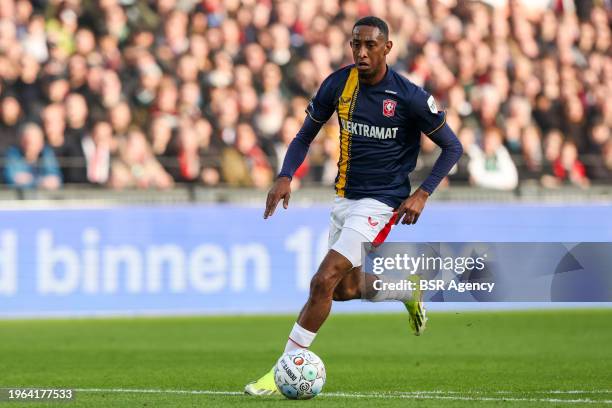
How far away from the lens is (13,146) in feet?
53.9

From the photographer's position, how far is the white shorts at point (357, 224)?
28.8ft

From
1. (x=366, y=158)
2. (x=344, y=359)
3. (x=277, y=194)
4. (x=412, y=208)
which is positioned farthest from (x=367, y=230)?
(x=344, y=359)

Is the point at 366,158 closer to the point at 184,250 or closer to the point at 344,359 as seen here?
the point at 344,359

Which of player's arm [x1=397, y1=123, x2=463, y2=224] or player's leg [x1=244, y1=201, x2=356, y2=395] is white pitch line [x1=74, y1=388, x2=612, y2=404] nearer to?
player's leg [x1=244, y1=201, x2=356, y2=395]

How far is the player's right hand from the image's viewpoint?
8.73 metres

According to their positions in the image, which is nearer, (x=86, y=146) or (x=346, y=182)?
(x=346, y=182)

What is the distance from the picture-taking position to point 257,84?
61.7ft

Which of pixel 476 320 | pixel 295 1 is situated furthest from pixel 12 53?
pixel 476 320

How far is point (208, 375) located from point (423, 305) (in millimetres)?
2020

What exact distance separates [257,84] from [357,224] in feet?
33.1

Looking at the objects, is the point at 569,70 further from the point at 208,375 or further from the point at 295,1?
the point at 208,375

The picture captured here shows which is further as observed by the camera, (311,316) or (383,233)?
(383,233)

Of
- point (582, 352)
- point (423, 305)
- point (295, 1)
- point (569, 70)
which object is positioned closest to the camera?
point (423, 305)

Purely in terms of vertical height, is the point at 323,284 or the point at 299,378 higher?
the point at 323,284
